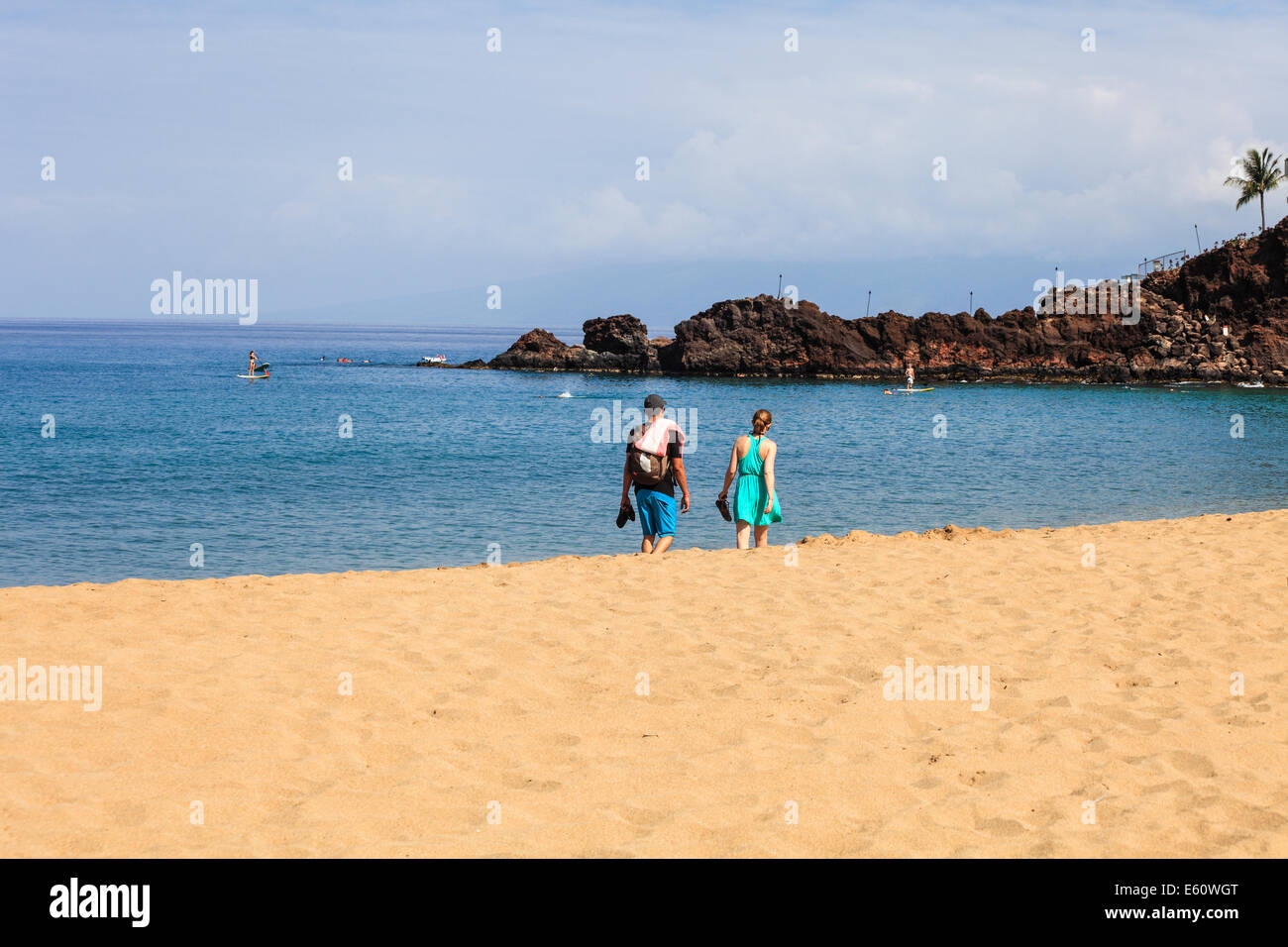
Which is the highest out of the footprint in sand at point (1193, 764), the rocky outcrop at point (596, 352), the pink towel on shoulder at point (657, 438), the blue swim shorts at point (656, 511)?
the rocky outcrop at point (596, 352)

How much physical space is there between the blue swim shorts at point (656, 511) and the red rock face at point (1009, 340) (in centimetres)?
7657

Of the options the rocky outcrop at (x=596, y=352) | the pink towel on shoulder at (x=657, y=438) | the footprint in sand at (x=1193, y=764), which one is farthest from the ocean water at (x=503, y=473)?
the rocky outcrop at (x=596, y=352)

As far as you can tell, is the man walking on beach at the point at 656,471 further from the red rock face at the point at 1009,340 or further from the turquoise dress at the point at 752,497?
the red rock face at the point at 1009,340

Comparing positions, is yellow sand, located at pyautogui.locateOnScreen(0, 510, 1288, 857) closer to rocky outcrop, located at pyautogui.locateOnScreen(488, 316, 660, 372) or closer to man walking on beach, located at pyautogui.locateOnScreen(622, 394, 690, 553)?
man walking on beach, located at pyautogui.locateOnScreen(622, 394, 690, 553)

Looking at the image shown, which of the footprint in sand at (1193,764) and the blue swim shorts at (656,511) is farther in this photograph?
the blue swim shorts at (656,511)

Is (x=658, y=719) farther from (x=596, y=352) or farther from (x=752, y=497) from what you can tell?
(x=596, y=352)

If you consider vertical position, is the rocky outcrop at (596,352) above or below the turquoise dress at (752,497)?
above

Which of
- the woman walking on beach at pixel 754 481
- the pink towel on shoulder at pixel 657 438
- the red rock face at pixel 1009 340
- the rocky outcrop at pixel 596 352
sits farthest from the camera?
the rocky outcrop at pixel 596 352

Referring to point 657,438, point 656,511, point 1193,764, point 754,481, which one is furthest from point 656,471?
point 1193,764

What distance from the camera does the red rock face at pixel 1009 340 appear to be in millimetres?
77312

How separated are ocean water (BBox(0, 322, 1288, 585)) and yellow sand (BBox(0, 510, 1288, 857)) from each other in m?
7.14

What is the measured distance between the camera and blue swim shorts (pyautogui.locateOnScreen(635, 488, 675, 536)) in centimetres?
1105

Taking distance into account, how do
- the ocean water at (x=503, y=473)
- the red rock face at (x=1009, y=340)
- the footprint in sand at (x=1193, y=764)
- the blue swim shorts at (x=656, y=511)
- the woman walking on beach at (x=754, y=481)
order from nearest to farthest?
1. the footprint in sand at (x=1193, y=764)
2. the woman walking on beach at (x=754, y=481)
3. the blue swim shorts at (x=656, y=511)
4. the ocean water at (x=503, y=473)
5. the red rock face at (x=1009, y=340)
